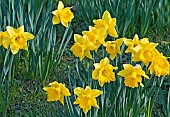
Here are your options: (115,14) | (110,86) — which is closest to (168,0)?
(115,14)

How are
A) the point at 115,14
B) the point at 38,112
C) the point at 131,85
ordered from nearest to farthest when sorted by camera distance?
1. the point at 131,85
2. the point at 38,112
3. the point at 115,14

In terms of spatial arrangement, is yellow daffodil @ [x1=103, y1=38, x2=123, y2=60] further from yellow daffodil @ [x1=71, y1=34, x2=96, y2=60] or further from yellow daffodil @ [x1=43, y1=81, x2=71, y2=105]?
yellow daffodil @ [x1=43, y1=81, x2=71, y2=105]

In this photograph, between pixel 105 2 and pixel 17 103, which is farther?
pixel 105 2

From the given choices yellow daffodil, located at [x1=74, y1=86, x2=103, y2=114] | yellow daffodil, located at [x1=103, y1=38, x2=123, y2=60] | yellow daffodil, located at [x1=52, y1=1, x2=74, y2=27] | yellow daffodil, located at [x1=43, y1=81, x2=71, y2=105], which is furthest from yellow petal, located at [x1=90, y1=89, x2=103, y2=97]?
yellow daffodil, located at [x1=52, y1=1, x2=74, y2=27]

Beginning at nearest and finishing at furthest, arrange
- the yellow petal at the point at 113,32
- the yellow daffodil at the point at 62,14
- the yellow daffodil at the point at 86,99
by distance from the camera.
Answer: the yellow daffodil at the point at 86,99
the yellow petal at the point at 113,32
the yellow daffodil at the point at 62,14

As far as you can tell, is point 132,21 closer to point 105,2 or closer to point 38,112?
point 105,2

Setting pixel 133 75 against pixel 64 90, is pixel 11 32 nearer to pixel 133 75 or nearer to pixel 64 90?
pixel 64 90

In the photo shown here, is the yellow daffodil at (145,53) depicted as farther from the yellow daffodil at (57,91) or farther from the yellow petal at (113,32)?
the yellow daffodil at (57,91)

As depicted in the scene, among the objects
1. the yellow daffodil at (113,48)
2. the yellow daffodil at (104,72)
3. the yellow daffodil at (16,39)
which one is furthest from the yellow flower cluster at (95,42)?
the yellow daffodil at (16,39)
